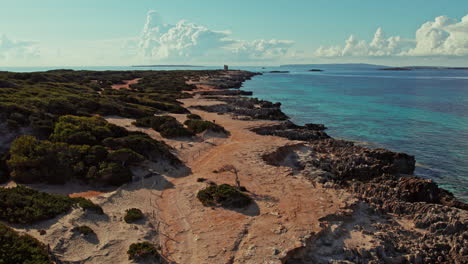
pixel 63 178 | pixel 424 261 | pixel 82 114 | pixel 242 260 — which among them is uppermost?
pixel 82 114

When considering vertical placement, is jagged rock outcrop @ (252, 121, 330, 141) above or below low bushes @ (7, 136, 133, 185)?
below

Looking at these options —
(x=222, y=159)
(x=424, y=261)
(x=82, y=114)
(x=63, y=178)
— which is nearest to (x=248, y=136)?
(x=222, y=159)

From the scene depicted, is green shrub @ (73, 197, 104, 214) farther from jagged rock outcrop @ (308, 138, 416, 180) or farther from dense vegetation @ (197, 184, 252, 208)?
jagged rock outcrop @ (308, 138, 416, 180)

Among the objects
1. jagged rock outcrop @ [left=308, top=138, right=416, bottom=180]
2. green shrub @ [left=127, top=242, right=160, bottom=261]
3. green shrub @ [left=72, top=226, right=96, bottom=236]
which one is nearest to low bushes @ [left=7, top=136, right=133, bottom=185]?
green shrub @ [left=72, top=226, right=96, bottom=236]

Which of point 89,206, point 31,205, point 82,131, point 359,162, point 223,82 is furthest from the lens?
point 223,82

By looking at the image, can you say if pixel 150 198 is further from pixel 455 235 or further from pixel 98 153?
pixel 455 235

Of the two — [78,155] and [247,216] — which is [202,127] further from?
[247,216]

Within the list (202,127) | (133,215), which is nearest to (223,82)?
(202,127)
